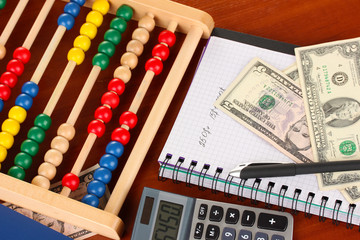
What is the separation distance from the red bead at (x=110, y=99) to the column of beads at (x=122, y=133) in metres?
0.03

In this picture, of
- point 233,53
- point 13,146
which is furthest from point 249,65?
point 13,146

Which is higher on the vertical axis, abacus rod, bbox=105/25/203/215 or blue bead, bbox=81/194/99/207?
abacus rod, bbox=105/25/203/215

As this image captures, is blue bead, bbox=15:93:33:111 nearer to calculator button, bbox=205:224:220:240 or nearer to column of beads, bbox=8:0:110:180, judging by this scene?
column of beads, bbox=8:0:110:180

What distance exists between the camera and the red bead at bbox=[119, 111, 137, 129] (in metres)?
0.84

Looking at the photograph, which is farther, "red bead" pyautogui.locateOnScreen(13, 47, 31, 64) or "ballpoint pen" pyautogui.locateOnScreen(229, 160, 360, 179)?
"red bead" pyautogui.locateOnScreen(13, 47, 31, 64)

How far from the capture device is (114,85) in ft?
2.88

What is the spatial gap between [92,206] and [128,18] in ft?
1.23

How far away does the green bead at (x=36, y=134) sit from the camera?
85 centimetres

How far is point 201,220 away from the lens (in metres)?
0.77

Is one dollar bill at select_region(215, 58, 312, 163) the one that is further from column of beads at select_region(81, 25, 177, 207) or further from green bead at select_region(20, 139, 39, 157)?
green bead at select_region(20, 139, 39, 157)

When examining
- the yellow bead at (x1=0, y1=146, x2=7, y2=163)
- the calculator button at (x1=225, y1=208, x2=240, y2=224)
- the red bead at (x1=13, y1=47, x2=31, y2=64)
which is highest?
the red bead at (x1=13, y1=47, x2=31, y2=64)

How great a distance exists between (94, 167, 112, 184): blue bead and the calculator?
0.08 m

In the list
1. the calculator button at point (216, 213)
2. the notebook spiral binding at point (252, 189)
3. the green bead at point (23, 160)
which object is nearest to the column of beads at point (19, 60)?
the green bead at point (23, 160)

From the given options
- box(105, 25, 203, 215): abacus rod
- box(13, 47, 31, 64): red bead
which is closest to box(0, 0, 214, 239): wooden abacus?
box(105, 25, 203, 215): abacus rod
